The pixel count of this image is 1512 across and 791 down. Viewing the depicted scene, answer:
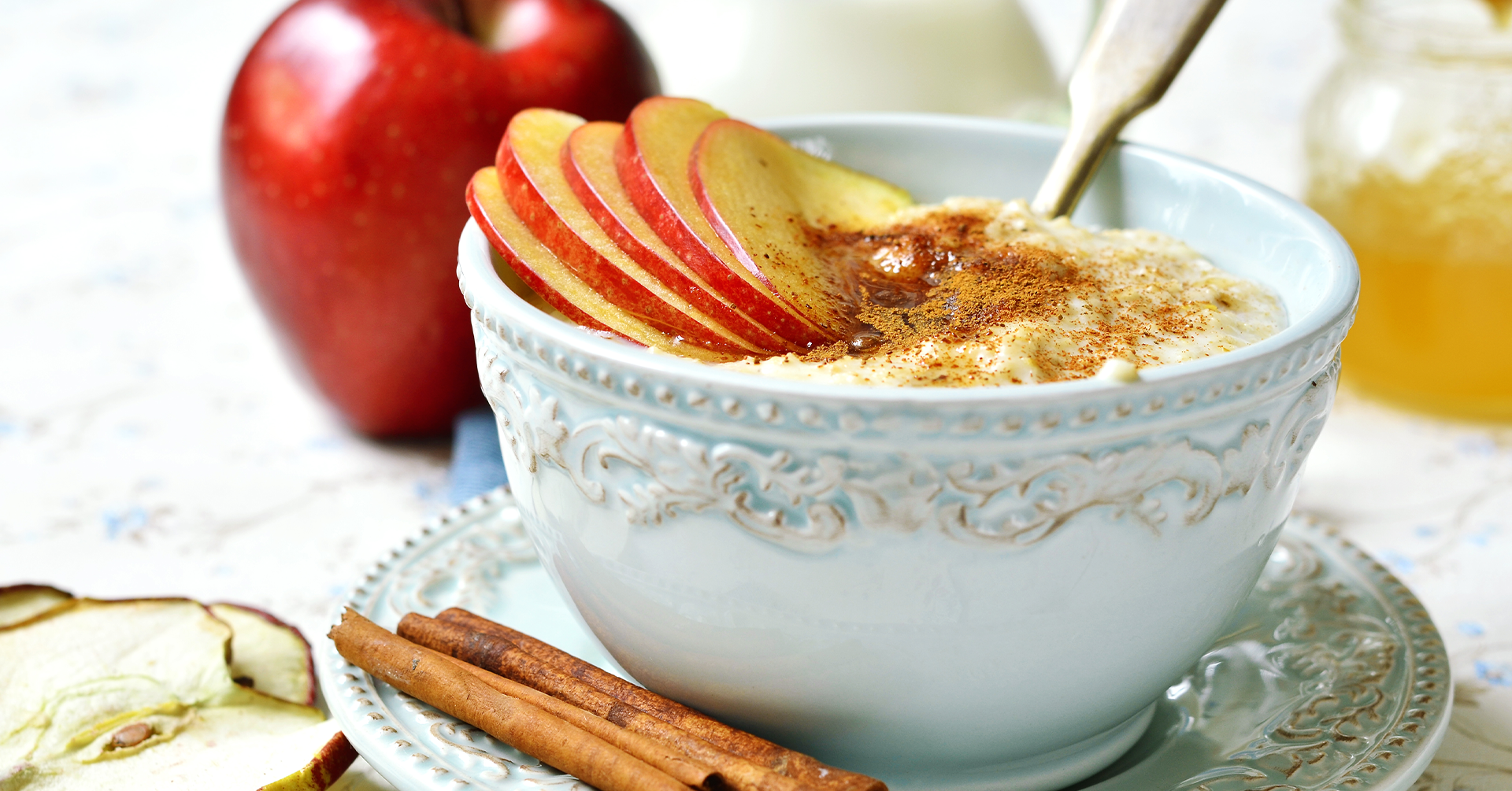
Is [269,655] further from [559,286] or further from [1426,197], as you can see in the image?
[1426,197]

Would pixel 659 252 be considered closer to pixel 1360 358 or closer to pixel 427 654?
pixel 427 654

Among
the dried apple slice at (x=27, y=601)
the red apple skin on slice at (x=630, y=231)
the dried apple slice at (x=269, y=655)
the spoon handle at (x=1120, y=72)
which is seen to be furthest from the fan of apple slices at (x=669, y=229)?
the dried apple slice at (x=27, y=601)

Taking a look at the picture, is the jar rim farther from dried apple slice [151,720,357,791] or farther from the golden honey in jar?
dried apple slice [151,720,357,791]

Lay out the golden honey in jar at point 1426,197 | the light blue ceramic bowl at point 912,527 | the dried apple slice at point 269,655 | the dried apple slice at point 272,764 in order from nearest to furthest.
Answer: the light blue ceramic bowl at point 912,527 → the dried apple slice at point 272,764 → the dried apple slice at point 269,655 → the golden honey in jar at point 1426,197

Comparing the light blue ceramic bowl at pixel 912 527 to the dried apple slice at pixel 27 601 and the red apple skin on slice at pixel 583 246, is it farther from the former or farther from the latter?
the dried apple slice at pixel 27 601

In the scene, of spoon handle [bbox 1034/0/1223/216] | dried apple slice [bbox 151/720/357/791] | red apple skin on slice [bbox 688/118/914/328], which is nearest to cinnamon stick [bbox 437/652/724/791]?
dried apple slice [bbox 151/720/357/791]

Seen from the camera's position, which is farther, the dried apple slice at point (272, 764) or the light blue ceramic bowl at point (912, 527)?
the dried apple slice at point (272, 764)
